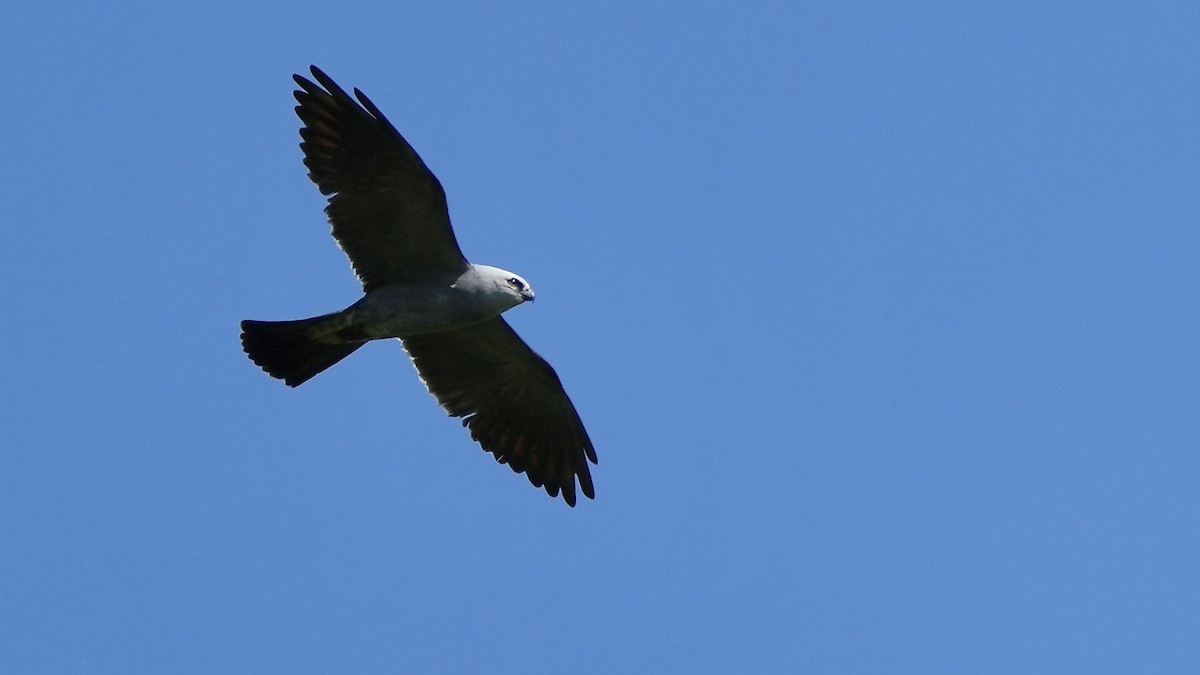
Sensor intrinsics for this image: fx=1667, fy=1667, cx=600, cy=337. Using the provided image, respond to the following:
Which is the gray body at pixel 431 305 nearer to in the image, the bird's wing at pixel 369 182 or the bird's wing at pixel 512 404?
the bird's wing at pixel 369 182

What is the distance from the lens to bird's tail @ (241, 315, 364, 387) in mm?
15164


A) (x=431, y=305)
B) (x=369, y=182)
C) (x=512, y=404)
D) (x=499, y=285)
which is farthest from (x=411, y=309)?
(x=512, y=404)

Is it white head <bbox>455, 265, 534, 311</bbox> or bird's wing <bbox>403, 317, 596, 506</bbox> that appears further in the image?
bird's wing <bbox>403, 317, 596, 506</bbox>

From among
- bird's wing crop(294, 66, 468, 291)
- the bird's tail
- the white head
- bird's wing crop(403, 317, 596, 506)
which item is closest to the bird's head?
the white head

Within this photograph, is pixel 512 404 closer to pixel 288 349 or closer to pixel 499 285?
pixel 499 285

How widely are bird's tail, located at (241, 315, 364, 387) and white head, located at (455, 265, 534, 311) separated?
1.23 metres

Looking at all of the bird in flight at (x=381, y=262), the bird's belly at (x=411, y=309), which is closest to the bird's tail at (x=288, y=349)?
the bird in flight at (x=381, y=262)

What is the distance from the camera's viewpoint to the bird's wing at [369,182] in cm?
1468

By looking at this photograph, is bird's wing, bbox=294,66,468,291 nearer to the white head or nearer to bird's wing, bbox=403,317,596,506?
the white head

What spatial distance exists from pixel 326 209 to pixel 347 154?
1.84 feet

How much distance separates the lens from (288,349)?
15266 millimetres

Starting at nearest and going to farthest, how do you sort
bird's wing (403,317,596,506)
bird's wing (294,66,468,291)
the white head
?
bird's wing (294,66,468,291), the white head, bird's wing (403,317,596,506)

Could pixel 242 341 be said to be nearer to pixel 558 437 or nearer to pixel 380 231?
pixel 380 231

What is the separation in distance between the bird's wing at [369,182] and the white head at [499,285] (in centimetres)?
24
